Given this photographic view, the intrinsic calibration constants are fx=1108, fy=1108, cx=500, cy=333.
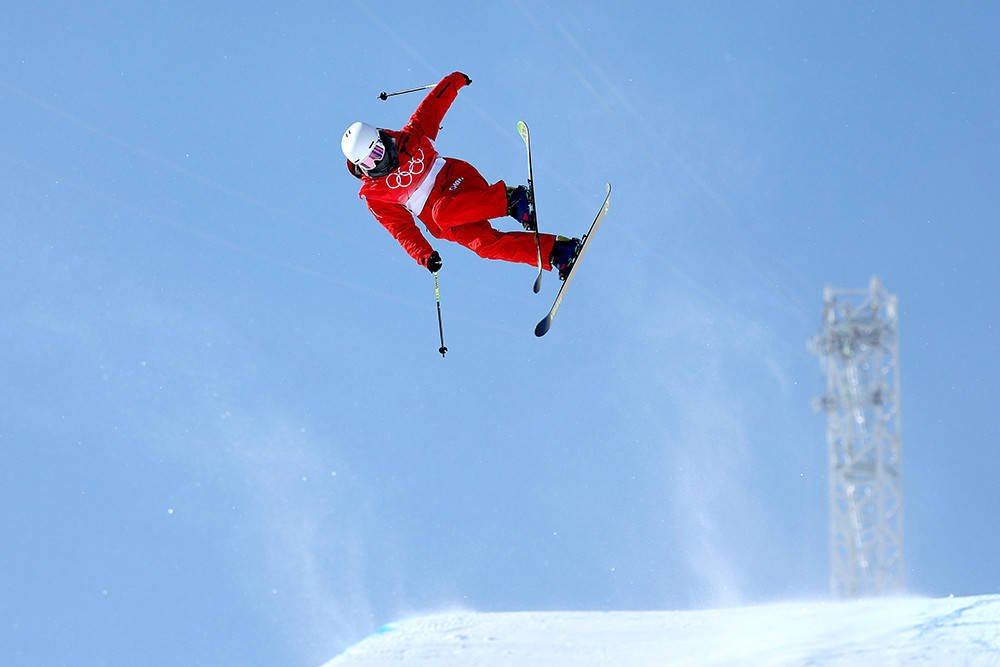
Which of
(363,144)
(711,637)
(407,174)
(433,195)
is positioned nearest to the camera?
(363,144)

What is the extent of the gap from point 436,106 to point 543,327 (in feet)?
7.97

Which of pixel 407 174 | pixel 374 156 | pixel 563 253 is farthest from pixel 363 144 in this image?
pixel 563 253

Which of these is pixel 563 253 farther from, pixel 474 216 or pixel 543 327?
pixel 474 216

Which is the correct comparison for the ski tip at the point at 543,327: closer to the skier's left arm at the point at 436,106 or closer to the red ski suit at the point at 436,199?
the red ski suit at the point at 436,199

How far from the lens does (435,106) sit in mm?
10867

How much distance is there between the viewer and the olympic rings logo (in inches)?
416

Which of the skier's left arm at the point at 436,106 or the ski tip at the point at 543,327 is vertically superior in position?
the skier's left arm at the point at 436,106

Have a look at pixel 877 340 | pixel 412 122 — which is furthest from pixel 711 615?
pixel 877 340

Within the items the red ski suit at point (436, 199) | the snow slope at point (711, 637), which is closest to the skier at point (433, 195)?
the red ski suit at point (436, 199)

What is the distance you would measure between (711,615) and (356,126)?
6.64 meters

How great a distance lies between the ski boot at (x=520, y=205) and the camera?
10688mm

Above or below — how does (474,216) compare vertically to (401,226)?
above

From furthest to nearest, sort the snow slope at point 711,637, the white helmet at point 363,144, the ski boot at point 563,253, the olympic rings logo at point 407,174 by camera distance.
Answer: the ski boot at point 563,253 → the olympic rings logo at point 407,174 → the white helmet at point 363,144 → the snow slope at point 711,637

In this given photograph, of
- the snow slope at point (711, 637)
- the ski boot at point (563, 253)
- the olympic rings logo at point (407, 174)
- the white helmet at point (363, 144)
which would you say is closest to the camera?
the snow slope at point (711, 637)
